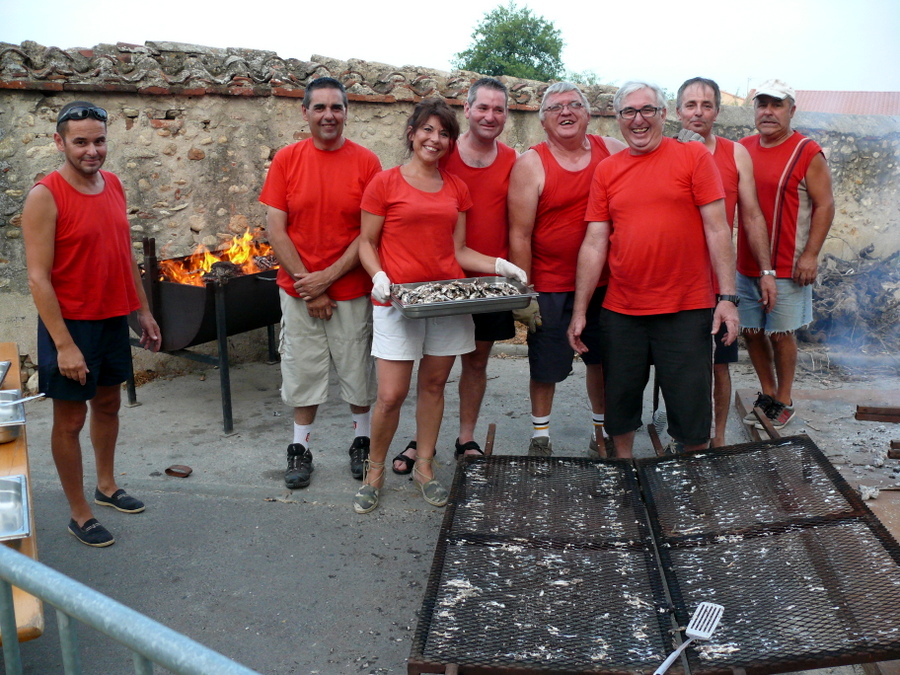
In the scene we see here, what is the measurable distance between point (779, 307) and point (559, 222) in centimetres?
155

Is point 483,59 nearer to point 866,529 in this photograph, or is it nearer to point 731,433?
point 731,433

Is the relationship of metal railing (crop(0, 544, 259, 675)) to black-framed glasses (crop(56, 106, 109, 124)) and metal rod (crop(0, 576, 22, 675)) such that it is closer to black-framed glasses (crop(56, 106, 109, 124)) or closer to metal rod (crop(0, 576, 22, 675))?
metal rod (crop(0, 576, 22, 675))

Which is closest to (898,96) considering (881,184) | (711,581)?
(881,184)

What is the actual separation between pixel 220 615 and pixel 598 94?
230 inches

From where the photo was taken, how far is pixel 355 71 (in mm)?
6520

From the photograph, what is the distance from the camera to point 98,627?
1148mm

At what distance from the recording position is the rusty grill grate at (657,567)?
2240 mm

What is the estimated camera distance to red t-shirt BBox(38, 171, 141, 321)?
326 cm

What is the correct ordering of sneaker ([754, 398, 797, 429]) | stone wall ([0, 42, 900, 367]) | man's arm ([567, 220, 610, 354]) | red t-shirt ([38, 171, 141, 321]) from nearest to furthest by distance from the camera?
red t-shirt ([38, 171, 141, 321]) < man's arm ([567, 220, 610, 354]) < sneaker ([754, 398, 797, 429]) < stone wall ([0, 42, 900, 367])

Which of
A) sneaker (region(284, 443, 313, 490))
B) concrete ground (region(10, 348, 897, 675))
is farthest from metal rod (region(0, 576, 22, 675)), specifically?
sneaker (region(284, 443, 313, 490))

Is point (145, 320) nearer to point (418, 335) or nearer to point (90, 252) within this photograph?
point (90, 252)

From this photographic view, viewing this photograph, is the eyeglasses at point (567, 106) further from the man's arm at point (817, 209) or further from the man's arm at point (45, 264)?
the man's arm at point (45, 264)

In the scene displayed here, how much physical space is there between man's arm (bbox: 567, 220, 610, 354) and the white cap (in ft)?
4.80

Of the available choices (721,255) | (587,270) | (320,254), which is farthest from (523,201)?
(320,254)
